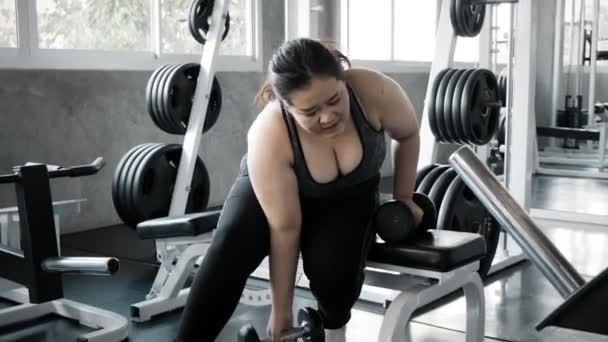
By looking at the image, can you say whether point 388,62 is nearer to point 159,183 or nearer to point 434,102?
point 434,102

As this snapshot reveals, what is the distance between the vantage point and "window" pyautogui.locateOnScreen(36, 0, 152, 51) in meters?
4.00

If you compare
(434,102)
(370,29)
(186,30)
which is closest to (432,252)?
(434,102)

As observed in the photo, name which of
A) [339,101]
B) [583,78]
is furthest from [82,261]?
[583,78]

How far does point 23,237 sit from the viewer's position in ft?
6.49

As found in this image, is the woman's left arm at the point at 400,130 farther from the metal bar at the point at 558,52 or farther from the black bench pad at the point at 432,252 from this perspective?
the metal bar at the point at 558,52

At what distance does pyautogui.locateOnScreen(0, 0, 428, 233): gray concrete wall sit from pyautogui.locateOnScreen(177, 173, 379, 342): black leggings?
256 centimetres

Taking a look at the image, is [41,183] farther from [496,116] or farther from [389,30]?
[389,30]

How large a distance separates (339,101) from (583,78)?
6374 millimetres

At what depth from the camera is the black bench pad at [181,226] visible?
93.4 inches

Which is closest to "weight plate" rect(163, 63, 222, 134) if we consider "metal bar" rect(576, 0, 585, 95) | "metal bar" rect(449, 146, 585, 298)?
"metal bar" rect(449, 146, 585, 298)

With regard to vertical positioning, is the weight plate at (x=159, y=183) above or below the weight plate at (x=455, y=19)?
below

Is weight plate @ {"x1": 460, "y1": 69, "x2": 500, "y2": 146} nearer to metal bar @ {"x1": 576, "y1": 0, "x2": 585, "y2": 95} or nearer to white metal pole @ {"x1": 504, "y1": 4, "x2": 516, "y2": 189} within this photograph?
white metal pole @ {"x1": 504, "y1": 4, "x2": 516, "y2": 189}

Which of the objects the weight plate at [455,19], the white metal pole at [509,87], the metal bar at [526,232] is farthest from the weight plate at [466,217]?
the metal bar at [526,232]

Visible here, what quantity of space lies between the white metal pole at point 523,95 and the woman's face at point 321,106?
2075 mm
